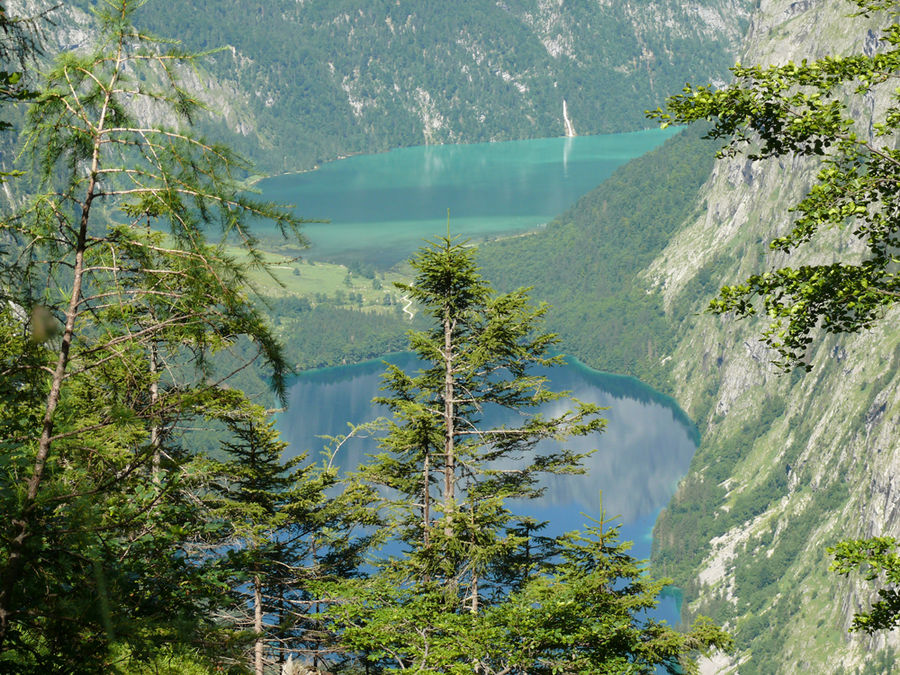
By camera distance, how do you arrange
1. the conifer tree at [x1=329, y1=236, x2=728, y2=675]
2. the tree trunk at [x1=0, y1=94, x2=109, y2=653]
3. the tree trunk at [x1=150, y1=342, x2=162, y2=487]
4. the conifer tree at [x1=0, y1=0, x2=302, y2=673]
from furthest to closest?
1. the conifer tree at [x1=329, y1=236, x2=728, y2=675]
2. the tree trunk at [x1=150, y1=342, x2=162, y2=487]
3. the conifer tree at [x1=0, y1=0, x2=302, y2=673]
4. the tree trunk at [x1=0, y1=94, x2=109, y2=653]

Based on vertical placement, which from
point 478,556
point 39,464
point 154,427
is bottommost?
point 478,556

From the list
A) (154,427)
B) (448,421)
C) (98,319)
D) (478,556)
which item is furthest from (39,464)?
(448,421)

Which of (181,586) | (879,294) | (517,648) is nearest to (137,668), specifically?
(181,586)

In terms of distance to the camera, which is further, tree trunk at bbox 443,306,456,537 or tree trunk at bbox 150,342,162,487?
tree trunk at bbox 443,306,456,537

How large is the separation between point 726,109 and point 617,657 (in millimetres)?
9272

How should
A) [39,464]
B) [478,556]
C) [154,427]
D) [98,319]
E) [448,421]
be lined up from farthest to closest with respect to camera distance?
1. [448,421]
2. [478,556]
3. [154,427]
4. [98,319]
5. [39,464]

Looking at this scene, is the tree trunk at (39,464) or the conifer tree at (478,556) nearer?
the tree trunk at (39,464)

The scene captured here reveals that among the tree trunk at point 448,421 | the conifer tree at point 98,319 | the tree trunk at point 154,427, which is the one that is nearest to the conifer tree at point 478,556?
the tree trunk at point 448,421

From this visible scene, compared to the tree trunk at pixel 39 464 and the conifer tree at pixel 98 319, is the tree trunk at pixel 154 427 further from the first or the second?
the tree trunk at pixel 39 464

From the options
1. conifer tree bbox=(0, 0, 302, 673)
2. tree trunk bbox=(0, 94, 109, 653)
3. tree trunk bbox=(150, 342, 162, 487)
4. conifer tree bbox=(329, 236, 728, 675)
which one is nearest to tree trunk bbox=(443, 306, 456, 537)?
conifer tree bbox=(329, 236, 728, 675)

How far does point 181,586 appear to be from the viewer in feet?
33.8

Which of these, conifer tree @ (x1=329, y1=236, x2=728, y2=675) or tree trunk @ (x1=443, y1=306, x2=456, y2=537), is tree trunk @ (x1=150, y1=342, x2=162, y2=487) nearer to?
conifer tree @ (x1=329, y1=236, x2=728, y2=675)

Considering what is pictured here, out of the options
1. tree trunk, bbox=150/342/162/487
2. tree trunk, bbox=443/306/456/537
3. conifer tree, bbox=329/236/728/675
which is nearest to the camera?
tree trunk, bbox=150/342/162/487

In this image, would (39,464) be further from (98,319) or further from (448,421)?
(448,421)
